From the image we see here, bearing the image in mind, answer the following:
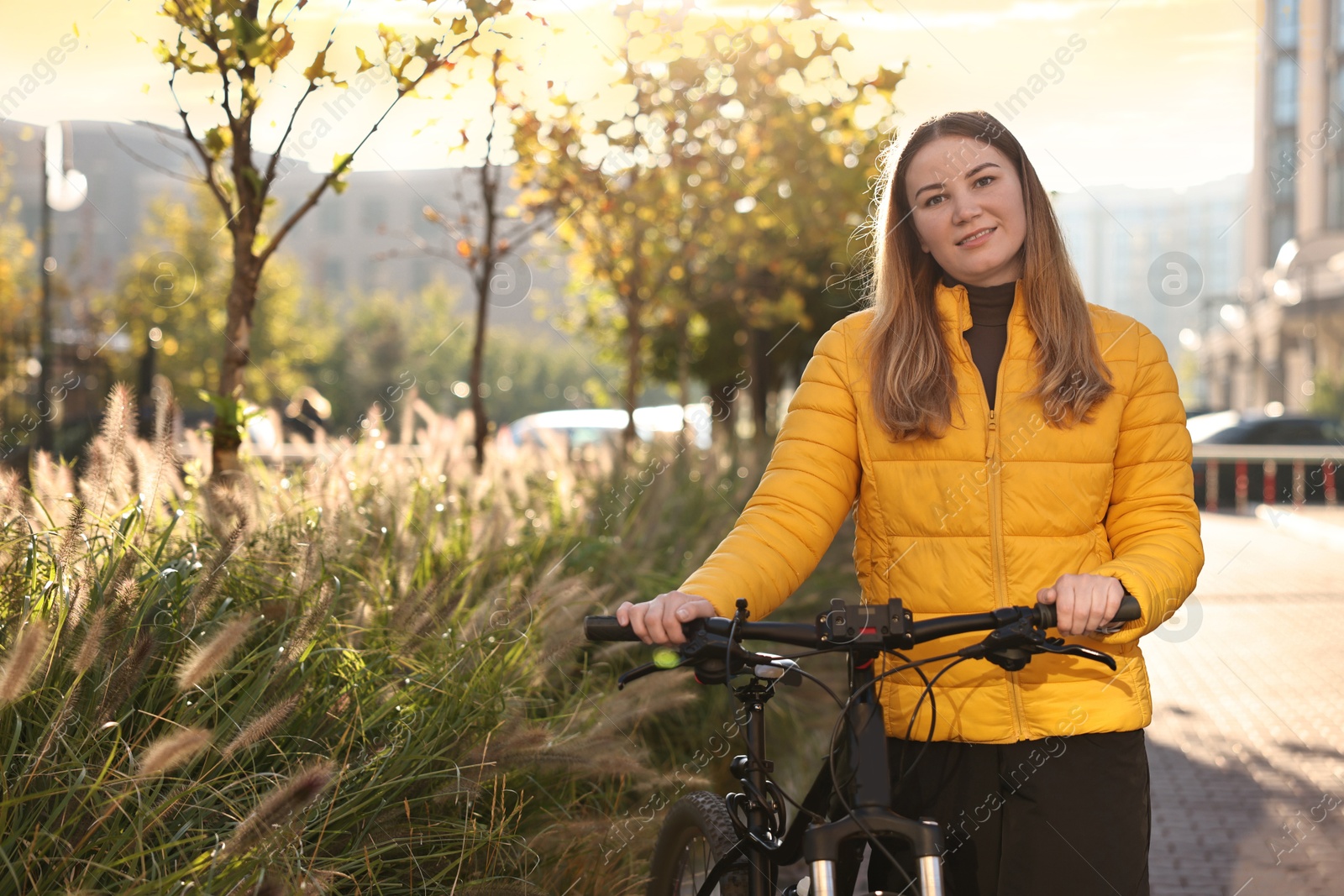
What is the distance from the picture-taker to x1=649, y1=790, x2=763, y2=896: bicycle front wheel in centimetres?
264

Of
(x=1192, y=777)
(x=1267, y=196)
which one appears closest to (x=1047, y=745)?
(x=1192, y=777)

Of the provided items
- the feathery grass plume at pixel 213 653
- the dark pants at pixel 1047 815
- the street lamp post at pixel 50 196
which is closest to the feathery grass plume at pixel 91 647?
the feathery grass plume at pixel 213 653

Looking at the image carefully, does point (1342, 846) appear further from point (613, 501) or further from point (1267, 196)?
point (1267, 196)

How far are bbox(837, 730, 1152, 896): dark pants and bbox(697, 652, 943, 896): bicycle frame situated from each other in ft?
0.56

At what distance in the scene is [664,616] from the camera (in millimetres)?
2359

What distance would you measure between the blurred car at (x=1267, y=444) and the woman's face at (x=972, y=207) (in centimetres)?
2618

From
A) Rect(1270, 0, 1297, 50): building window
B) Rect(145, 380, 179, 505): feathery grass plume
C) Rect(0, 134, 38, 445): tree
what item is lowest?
Rect(145, 380, 179, 505): feathery grass plume

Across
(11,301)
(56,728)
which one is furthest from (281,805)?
(11,301)

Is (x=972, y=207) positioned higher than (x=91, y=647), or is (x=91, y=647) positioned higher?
(x=972, y=207)

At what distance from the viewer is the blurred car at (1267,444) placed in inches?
1113

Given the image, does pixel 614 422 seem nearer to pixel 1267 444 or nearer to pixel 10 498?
pixel 1267 444

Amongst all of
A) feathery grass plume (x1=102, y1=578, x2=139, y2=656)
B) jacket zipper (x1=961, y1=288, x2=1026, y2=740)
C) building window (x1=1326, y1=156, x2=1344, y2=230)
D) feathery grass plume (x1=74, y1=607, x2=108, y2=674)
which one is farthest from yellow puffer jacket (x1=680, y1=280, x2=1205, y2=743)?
building window (x1=1326, y1=156, x2=1344, y2=230)

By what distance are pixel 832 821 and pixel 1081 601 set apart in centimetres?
52

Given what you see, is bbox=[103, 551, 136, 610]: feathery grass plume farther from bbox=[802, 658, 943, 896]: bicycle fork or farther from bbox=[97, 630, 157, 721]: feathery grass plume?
bbox=[802, 658, 943, 896]: bicycle fork
